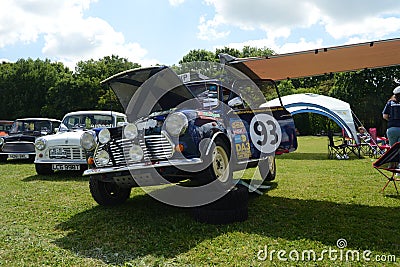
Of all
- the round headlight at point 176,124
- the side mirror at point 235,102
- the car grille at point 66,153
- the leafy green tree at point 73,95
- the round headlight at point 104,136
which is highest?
the leafy green tree at point 73,95

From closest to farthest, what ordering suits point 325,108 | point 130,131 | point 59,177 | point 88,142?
point 130,131, point 88,142, point 59,177, point 325,108

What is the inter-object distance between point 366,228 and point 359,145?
382 inches

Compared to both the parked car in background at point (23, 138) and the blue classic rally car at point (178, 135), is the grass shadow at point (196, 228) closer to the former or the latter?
the blue classic rally car at point (178, 135)

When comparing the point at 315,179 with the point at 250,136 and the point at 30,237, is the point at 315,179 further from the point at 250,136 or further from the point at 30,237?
the point at 30,237

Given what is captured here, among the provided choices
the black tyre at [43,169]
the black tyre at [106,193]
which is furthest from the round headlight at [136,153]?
the black tyre at [43,169]

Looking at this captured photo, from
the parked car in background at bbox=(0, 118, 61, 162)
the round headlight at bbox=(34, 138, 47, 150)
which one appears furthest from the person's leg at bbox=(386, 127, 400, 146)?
the parked car in background at bbox=(0, 118, 61, 162)

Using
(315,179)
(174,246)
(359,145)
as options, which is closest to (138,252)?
(174,246)

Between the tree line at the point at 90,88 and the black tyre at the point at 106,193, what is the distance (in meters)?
31.1

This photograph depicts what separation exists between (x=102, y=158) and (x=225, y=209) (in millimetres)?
1743

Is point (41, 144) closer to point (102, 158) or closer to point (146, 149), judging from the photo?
point (102, 158)

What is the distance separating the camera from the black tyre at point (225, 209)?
4395 mm

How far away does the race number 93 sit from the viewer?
19.8 ft

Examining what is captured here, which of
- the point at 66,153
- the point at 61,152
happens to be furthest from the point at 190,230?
the point at 61,152

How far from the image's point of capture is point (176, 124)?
445 cm
